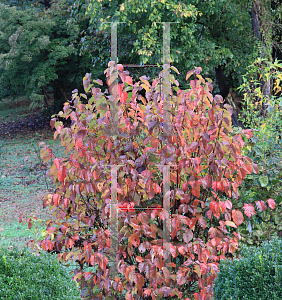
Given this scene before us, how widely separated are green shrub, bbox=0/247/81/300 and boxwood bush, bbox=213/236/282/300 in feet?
2.96

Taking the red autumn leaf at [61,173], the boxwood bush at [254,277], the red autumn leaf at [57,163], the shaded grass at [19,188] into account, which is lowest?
the shaded grass at [19,188]

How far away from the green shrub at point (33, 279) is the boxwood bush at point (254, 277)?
90 centimetres

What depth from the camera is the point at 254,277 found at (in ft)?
6.58

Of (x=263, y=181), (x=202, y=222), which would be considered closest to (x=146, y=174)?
(x=202, y=222)

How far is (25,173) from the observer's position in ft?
31.0

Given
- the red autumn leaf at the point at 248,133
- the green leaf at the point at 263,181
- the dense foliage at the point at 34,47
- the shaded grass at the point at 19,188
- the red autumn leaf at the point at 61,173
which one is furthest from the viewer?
the dense foliage at the point at 34,47

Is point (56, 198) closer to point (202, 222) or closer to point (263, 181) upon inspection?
point (202, 222)

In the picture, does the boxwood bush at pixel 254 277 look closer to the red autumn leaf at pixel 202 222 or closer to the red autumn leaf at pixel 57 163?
the red autumn leaf at pixel 202 222

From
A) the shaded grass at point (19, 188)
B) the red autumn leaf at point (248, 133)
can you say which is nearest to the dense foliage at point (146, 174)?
the red autumn leaf at point (248, 133)

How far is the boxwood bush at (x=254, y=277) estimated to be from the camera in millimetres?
1953

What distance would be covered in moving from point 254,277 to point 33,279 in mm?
1249

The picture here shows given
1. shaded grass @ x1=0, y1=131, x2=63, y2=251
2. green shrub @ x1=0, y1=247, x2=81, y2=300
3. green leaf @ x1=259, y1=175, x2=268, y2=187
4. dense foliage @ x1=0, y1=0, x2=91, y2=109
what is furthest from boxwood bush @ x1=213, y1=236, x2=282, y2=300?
dense foliage @ x1=0, y1=0, x2=91, y2=109

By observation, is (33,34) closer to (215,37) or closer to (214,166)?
(215,37)

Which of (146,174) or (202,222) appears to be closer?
(146,174)
